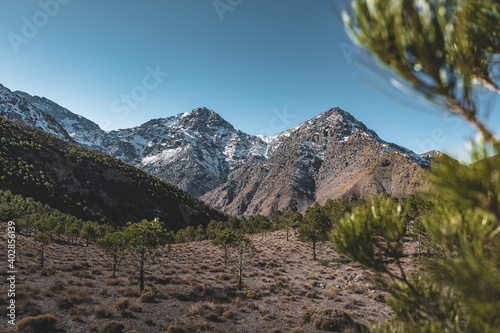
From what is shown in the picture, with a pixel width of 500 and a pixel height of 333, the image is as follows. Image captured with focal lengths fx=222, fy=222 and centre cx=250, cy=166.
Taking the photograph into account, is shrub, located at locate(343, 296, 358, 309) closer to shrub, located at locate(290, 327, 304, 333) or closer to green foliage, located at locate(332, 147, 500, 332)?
shrub, located at locate(290, 327, 304, 333)

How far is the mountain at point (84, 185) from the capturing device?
257 feet

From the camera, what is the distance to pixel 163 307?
702 inches

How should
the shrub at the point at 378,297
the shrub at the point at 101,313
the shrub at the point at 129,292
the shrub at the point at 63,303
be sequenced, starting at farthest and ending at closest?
1. the shrub at the point at 378,297
2. the shrub at the point at 129,292
3. the shrub at the point at 63,303
4. the shrub at the point at 101,313

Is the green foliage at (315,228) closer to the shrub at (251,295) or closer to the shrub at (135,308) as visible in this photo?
the shrub at (251,295)

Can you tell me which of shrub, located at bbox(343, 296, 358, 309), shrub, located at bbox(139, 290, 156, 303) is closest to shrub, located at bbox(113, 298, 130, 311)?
shrub, located at bbox(139, 290, 156, 303)

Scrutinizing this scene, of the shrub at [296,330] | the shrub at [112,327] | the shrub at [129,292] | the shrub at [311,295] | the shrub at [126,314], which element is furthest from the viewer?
the shrub at [311,295]

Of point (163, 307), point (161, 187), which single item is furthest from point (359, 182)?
point (163, 307)

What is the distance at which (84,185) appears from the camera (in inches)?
3730

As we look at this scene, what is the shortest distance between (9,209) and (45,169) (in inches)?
2256

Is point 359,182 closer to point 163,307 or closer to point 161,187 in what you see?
point 161,187

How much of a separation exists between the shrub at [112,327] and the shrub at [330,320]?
1228 cm

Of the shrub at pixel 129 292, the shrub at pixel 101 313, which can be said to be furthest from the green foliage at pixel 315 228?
the shrub at pixel 101 313

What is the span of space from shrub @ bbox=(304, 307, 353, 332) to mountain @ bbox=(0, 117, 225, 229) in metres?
87.5

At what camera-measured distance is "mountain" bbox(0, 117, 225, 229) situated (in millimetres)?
78438
